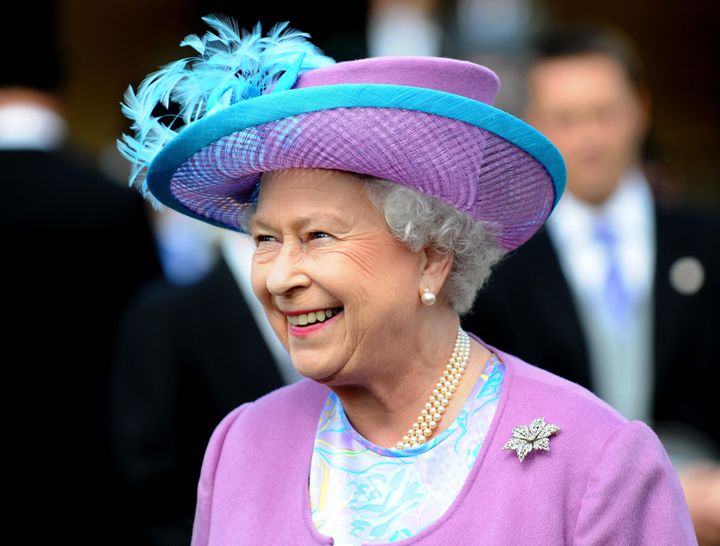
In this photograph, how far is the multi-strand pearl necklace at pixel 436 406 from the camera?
275 cm

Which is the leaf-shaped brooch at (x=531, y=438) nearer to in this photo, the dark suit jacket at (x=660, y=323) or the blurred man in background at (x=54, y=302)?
the dark suit jacket at (x=660, y=323)

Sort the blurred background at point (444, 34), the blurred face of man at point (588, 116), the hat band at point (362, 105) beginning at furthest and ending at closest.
A: the blurred background at point (444, 34) < the blurred face of man at point (588, 116) < the hat band at point (362, 105)

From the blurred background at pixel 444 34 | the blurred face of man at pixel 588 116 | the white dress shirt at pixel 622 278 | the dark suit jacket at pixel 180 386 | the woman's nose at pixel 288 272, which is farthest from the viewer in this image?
the blurred background at pixel 444 34

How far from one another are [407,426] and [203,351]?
179cm

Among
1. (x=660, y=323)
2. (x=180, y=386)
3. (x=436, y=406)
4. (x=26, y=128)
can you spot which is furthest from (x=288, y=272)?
(x=26, y=128)

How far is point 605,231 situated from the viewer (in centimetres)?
480

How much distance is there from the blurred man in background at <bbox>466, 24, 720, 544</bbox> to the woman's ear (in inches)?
60.4

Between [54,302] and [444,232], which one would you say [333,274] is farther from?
Result: [54,302]

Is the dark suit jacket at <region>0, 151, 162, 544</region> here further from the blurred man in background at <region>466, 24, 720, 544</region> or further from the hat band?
the hat band

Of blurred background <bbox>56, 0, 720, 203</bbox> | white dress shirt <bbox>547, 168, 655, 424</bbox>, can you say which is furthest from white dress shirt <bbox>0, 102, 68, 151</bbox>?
blurred background <bbox>56, 0, 720, 203</bbox>

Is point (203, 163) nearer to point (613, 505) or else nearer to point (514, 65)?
point (613, 505)

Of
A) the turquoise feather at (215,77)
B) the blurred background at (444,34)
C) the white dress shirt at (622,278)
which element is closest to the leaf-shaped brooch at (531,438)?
the turquoise feather at (215,77)

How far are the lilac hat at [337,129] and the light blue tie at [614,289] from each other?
187 centimetres

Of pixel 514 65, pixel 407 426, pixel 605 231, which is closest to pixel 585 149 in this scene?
pixel 605 231
